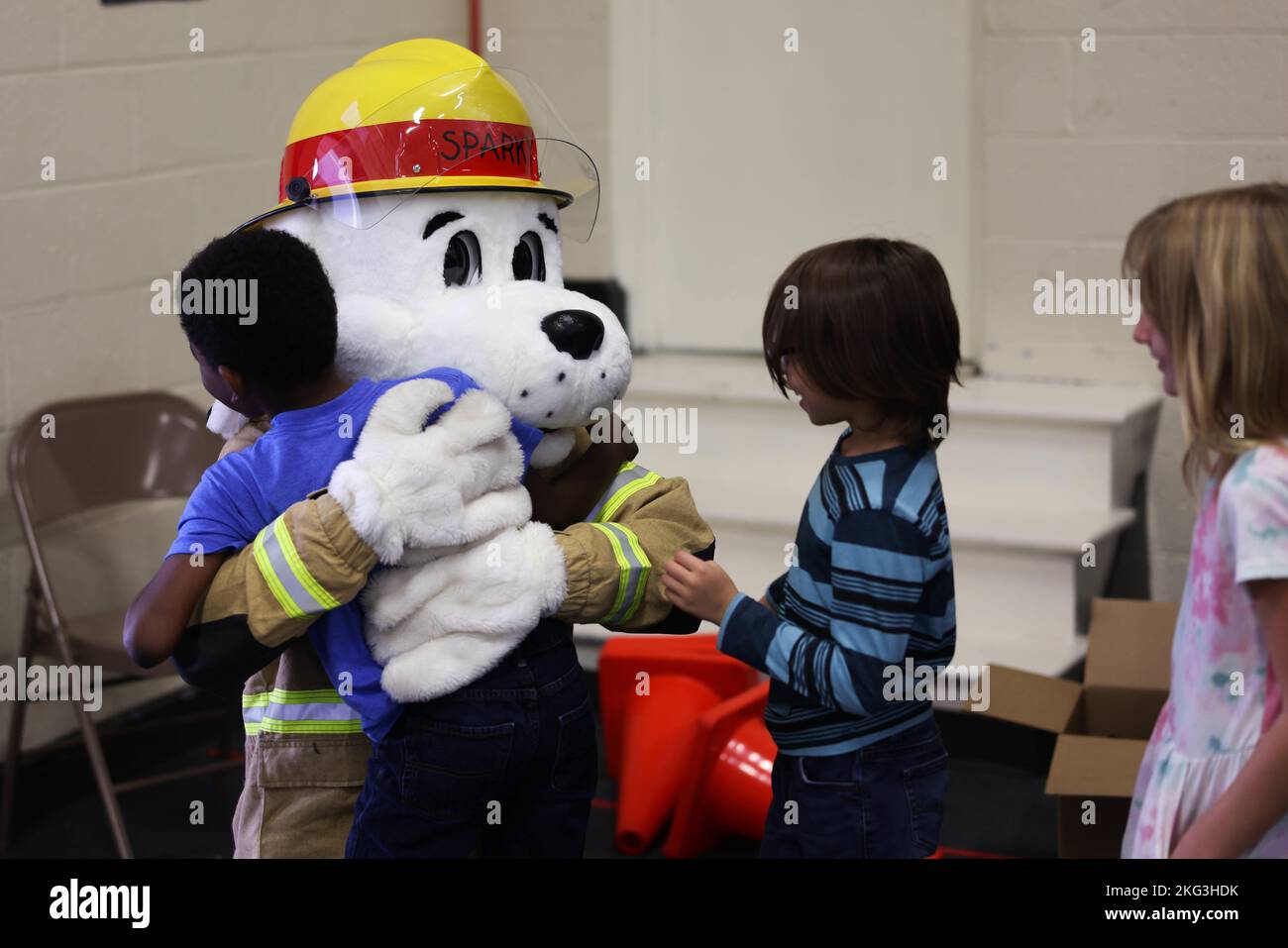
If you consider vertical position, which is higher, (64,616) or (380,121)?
(380,121)

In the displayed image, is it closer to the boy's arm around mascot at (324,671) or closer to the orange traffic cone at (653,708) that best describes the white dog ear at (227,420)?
the boy's arm around mascot at (324,671)

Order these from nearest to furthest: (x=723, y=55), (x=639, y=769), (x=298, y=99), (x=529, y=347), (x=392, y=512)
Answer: (x=392, y=512)
(x=529, y=347)
(x=639, y=769)
(x=298, y=99)
(x=723, y=55)

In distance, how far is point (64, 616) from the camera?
3.15m

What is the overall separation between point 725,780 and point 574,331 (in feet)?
4.74

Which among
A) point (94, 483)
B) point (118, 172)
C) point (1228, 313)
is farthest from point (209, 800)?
point (1228, 313)

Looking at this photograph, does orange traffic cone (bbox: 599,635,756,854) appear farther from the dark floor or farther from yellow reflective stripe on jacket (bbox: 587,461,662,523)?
yellow reflective stripe on jacket (bbox: 587,461,662,523)

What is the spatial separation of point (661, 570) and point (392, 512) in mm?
328

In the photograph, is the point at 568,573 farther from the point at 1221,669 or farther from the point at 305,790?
the point at 1221,669

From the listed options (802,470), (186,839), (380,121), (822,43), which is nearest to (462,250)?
(380,121)

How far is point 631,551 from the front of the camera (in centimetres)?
161

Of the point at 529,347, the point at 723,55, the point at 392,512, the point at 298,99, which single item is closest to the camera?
the point at 392,512

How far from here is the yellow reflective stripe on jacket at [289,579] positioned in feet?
4.67

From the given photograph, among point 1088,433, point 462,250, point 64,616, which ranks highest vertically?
point 462,250
